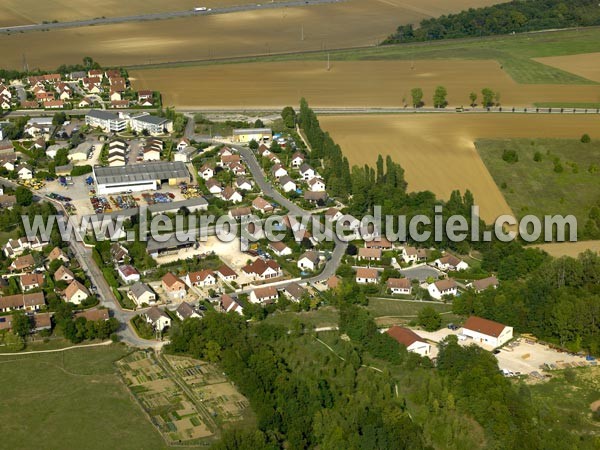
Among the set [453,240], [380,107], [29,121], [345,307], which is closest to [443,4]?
[380,107]

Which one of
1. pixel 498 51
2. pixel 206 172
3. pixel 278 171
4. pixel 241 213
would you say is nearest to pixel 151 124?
pixel 206 172

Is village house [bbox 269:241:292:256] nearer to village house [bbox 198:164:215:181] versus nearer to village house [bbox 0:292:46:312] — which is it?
village house [bbox 198:164:215:181]

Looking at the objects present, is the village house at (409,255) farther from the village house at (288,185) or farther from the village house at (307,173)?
the village house at (307,173)

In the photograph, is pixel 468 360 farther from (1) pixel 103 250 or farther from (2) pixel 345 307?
(1) pixel 103 250

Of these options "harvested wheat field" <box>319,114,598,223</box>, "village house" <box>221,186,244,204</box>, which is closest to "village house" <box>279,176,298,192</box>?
"village house" <box>221,186,244,204</box>

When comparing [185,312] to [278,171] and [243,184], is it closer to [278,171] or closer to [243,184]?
[243,184]
